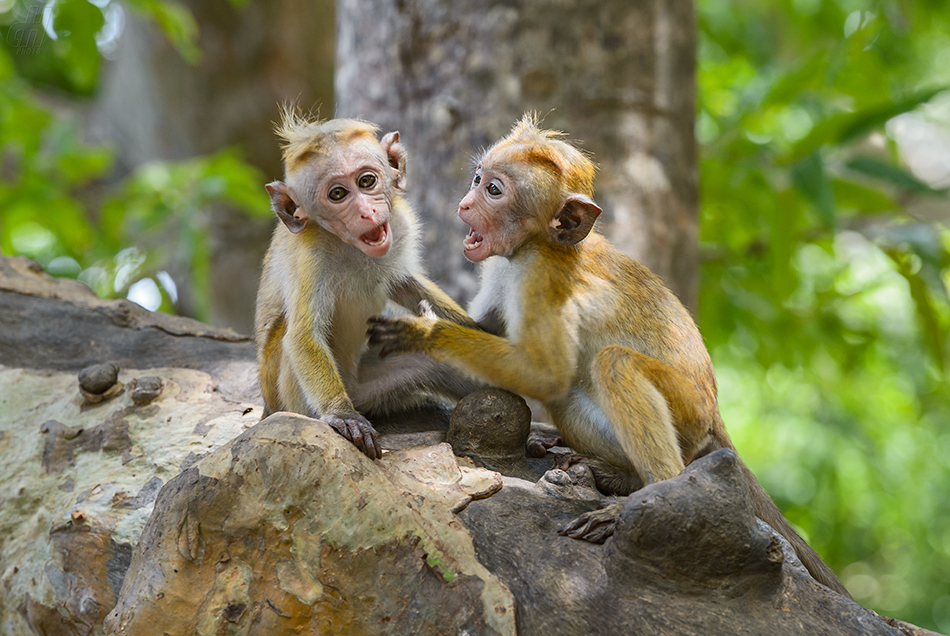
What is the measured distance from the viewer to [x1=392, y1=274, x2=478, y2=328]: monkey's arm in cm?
421

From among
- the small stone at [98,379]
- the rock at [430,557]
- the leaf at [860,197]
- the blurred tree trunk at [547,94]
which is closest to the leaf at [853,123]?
the leaf at [860,197]

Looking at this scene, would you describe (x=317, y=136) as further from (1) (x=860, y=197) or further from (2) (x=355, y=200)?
(1) (x=860, y=197)

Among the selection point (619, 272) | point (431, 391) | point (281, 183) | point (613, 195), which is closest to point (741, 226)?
point (613, 195)

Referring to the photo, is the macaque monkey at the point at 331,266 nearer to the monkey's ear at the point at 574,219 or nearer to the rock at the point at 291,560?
the rock at the point at 291,560

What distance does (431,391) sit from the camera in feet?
13.2

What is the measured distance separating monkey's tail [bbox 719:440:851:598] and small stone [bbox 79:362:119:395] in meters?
3.13

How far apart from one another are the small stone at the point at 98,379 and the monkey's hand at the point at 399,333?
4.76 ft

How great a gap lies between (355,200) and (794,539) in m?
2.42

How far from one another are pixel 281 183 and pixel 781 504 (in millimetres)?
6797

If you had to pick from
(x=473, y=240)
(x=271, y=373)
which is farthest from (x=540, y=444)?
(x=271, y=373)

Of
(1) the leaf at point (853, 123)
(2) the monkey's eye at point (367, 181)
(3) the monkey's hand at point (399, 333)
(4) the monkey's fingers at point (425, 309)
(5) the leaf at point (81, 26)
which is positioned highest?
(1) the leaf at point (853, 123)

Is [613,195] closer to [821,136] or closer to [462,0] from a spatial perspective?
[462,0]

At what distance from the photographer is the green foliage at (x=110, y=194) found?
6.31 meters

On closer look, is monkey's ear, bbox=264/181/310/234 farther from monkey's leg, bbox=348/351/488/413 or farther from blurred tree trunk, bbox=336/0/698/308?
blurred tree trunk, bbox=336/0/698/308
